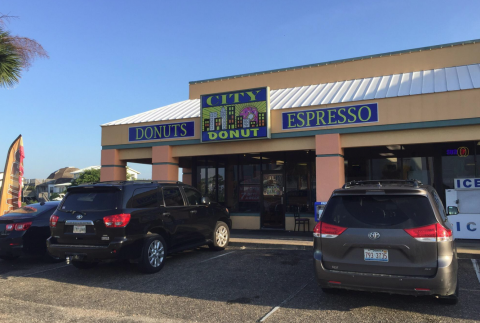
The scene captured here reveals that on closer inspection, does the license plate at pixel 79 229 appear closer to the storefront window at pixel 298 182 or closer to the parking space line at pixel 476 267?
the parking space line at pixel 476 267

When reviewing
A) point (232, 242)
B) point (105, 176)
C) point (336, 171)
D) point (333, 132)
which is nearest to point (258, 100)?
point (333, 132)

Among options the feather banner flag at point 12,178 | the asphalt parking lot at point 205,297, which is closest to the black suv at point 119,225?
the asphalt parking lot at point 205,297

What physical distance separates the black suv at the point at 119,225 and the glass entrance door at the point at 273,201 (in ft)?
20.7

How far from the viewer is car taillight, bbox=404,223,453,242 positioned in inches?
182

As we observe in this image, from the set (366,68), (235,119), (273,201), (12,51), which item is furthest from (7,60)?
(366,68)

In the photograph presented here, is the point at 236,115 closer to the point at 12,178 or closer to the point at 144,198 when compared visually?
the point at 144,198

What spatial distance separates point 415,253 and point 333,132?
7398 millimetres

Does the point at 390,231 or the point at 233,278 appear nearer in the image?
the point at 390,231

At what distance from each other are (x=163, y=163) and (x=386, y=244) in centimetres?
1044

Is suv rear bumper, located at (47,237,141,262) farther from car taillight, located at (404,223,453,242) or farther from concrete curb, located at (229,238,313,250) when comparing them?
car taillight, located at (404,223,453,242)

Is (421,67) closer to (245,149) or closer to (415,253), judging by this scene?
(245,149)

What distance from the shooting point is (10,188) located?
14633 millimetres

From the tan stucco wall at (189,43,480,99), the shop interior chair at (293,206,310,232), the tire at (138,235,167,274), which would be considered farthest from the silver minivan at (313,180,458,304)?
the tan stucco wall at (189,43,480,99)

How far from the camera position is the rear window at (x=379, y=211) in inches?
189
